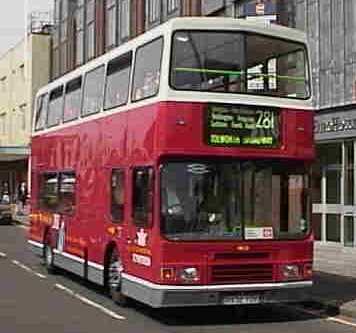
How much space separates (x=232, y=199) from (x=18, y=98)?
55.1 metres

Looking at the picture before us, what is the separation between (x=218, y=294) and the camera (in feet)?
40.1

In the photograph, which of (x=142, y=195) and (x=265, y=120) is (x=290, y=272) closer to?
(x=265, y=120)

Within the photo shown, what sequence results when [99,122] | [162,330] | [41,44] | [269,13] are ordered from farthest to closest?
[41,44] < [269,13] < [99,122] < [162,330]

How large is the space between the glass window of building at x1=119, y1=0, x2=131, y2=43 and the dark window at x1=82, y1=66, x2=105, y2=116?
85.2ft

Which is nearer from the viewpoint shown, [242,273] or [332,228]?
[242,273]

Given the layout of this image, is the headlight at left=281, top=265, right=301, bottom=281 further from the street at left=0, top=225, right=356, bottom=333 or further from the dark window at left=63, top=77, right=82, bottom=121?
the dark window at left=63, top=77, right=82, bottom=121

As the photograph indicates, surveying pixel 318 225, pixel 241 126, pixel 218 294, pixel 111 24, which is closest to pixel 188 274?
pixel 218 294

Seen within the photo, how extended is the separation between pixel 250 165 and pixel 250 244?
1.08 metres

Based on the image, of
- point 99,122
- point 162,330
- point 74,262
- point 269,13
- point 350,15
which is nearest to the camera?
point 162,330

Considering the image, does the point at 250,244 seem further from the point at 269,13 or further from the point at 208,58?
the point at 269,13

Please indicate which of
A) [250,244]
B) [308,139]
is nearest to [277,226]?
[250,244]

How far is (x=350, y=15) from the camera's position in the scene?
23.3 meters

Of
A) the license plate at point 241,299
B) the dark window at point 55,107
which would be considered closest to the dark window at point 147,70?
the license plate at point 241,299

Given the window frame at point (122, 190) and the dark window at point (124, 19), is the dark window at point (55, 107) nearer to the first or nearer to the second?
the window frame at point (122, 190)
